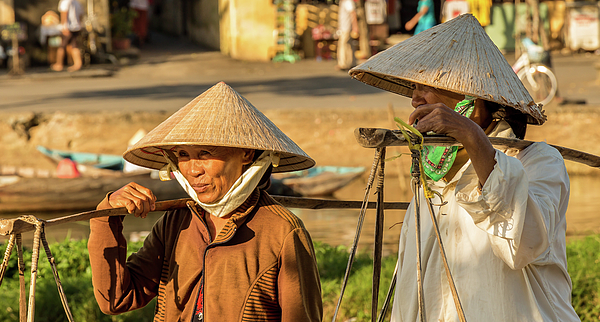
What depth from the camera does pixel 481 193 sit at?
1408 millimetres

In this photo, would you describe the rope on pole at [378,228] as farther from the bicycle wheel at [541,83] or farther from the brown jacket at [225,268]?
the bicycle wheel at [541,83]

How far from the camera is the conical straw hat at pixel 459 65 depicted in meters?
1.58

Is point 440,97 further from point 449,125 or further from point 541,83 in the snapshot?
point 541,83

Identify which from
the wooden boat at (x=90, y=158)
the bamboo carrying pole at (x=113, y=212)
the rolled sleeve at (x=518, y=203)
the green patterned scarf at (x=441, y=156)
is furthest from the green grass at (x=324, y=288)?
the wooden boat at (x=90, y=158)

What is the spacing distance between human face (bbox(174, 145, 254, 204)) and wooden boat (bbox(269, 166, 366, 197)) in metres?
6.20

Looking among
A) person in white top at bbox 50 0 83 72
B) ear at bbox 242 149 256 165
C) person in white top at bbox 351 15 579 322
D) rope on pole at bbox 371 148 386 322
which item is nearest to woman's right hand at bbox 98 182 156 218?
ear at bbox 242 149 256 165

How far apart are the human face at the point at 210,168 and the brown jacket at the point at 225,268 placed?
0.08 metres

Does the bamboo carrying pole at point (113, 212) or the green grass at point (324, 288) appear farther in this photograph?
the green grass at point (324, 288)

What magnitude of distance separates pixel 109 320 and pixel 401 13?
1459 cm

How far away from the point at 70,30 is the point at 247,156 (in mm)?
12388

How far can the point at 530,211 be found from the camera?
143 cm

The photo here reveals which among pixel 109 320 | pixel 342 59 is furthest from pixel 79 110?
pixel 109 320

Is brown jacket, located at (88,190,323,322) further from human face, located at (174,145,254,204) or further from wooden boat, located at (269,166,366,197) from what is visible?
wooden boat, located at (269,166,366,197)

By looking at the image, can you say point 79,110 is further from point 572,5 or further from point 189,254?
point 572,5
